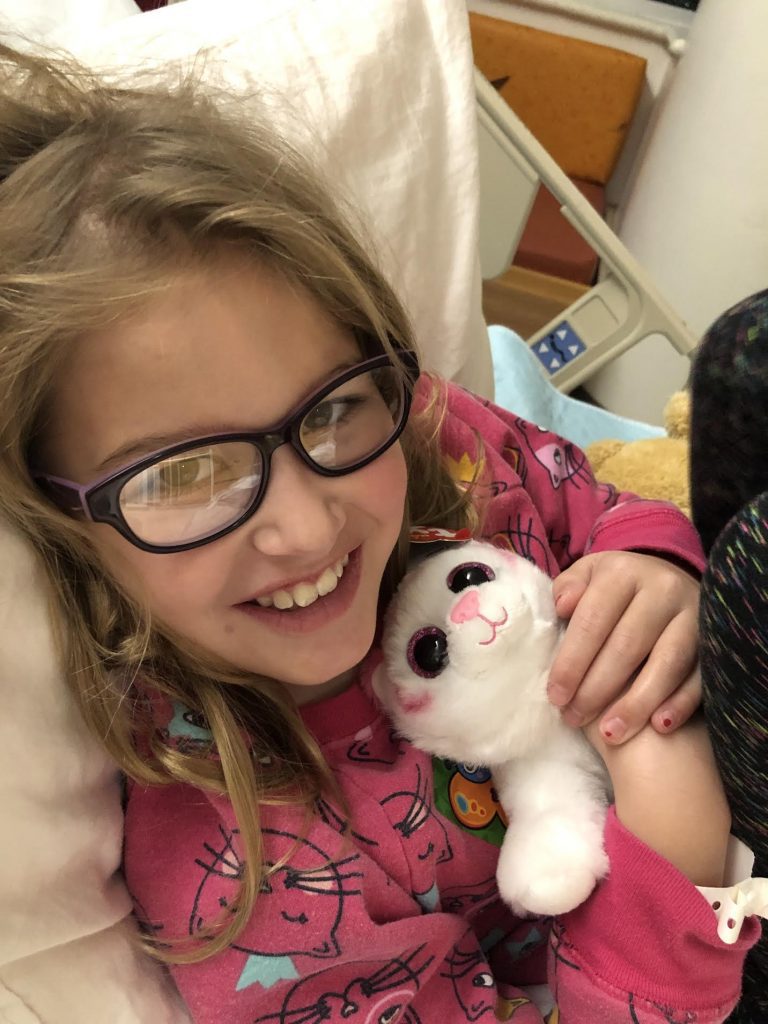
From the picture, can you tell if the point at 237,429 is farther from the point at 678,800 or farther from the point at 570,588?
the point at 678,800

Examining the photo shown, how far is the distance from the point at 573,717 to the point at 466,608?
0.45ft

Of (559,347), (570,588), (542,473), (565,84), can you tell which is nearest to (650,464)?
(542,473)

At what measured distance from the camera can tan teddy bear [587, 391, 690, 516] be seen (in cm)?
129

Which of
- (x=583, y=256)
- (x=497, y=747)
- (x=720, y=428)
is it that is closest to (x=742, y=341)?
(x=720, y=428)

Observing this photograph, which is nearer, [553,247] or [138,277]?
[138,277]

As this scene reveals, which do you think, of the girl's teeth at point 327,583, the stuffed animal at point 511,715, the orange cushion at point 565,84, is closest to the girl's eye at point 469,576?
the stuffed animal at point 511,715

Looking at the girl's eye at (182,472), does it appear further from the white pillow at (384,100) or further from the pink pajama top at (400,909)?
the white pillow at (384,100)

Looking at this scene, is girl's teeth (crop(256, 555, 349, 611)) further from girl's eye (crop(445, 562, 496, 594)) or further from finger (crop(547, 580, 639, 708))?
finger (crop(547, 580, 639, 708))

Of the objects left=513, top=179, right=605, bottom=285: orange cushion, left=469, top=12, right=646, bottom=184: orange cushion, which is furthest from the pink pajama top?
left=469, top=12, right=646, bottom=184: orange cushion

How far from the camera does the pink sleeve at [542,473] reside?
3.28 ft

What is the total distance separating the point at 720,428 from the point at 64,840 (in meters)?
0.62

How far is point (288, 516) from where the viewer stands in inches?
26.5

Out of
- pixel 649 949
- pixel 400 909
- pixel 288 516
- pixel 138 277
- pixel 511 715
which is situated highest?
pixel 138 277

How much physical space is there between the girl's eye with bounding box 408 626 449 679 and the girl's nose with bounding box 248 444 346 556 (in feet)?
0.42
